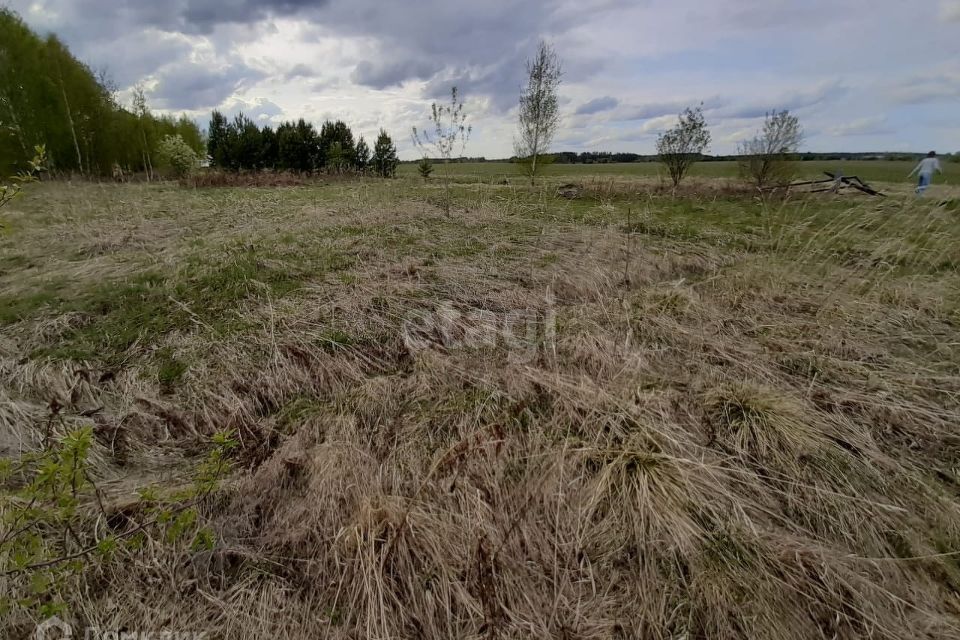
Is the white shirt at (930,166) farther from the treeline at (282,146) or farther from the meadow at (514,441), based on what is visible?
the treeline at (282,146)

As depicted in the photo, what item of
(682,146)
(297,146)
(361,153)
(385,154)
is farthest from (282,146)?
(682,146)

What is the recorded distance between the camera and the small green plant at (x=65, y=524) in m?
1.18

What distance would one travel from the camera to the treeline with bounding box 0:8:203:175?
1614 cm

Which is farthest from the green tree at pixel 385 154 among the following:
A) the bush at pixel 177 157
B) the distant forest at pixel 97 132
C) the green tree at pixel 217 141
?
the green tree at pixel 217 141

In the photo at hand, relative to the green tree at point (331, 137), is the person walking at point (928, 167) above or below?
below

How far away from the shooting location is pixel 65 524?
160 centimetres

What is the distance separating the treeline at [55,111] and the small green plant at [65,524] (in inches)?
659

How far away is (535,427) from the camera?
85.6 inches

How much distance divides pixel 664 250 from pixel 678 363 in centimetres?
342

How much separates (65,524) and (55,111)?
25814 millimetres

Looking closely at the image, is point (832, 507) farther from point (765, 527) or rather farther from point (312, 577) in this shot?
point (312, 577)

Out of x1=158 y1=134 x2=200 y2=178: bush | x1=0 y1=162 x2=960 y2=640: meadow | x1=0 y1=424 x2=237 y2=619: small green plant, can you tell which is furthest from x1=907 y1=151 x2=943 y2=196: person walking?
x1=158 y1=134 x2=200 y2=178: bush

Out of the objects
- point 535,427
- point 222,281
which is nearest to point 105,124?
point 222,281

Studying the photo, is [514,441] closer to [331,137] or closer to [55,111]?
[55,111]
